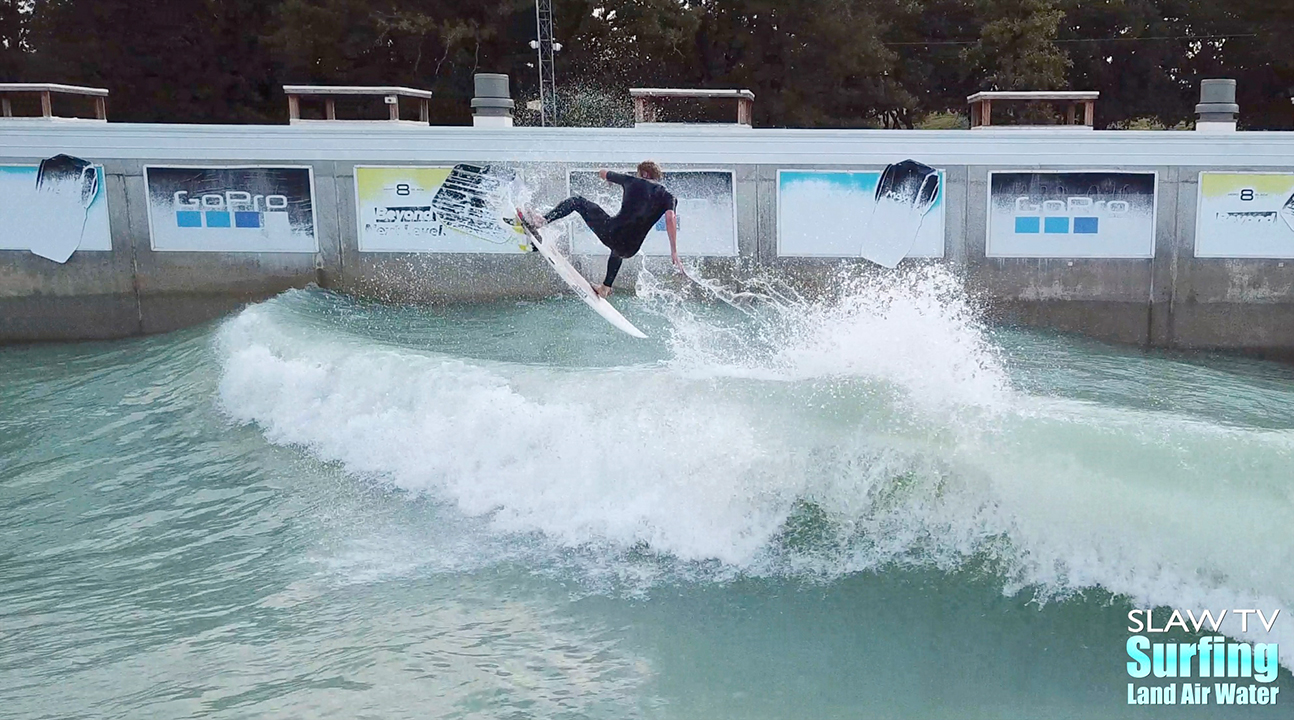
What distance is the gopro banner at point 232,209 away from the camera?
14.4 metres

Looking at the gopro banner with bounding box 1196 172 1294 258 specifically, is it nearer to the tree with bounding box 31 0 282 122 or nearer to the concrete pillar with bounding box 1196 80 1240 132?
the concrete pillar with bounding box 1196 80 1240 132

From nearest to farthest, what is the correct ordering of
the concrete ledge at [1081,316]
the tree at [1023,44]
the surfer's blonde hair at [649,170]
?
the surfer's blonde hair at [649,170], the concrete ledge at [1081,316], the tree at [1023,44]

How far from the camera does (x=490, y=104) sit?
1470cm

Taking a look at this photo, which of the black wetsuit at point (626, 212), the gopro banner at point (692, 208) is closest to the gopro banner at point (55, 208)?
the gopro banner at point (692, 208)

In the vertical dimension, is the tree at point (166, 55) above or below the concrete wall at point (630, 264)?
above

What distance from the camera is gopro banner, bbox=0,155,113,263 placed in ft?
47.0

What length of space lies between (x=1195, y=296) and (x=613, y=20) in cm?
1913

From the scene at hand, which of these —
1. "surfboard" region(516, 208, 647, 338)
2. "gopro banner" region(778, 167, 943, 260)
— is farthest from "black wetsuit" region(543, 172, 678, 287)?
"gopro banner" region(778, 167, 943, 260)

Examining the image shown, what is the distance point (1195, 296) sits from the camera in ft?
45.8

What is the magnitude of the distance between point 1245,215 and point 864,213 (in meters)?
4.77

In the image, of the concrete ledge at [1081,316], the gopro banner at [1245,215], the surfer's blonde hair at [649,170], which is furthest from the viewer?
the concrete ledge at [1081,316]

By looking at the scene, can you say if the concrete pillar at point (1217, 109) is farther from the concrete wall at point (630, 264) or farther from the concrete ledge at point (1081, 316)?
the concrete ledge at point (1081, 316)

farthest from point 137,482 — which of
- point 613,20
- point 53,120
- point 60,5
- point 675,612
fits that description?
point 60,5

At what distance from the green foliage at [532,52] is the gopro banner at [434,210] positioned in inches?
542
